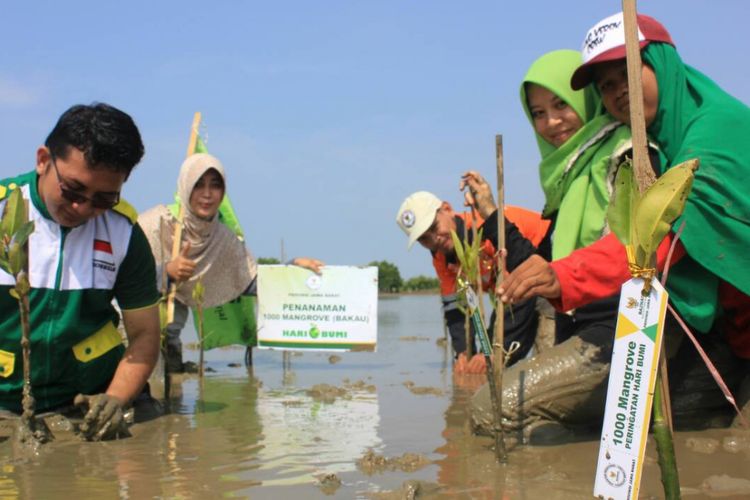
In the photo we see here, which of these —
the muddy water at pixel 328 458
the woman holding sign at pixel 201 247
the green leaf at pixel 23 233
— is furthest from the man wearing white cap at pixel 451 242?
the green leaf at pixel 23 233

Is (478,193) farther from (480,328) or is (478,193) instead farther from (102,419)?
(102,419)

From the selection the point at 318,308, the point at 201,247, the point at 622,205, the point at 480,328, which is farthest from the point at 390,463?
the point at 201,247

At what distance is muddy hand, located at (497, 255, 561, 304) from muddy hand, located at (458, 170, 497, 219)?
1.06 meters

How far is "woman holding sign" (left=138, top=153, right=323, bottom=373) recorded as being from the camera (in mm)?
6500

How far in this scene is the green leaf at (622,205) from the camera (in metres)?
1.96

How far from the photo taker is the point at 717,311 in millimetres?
3457

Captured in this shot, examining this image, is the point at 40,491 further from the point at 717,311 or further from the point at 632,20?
the point at 717,311

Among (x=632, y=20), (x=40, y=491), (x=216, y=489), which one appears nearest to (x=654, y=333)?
(x=632, y=20)

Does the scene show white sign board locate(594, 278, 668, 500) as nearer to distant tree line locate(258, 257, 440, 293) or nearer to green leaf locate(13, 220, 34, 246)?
green leaf locate(13, 220, 34, 246)

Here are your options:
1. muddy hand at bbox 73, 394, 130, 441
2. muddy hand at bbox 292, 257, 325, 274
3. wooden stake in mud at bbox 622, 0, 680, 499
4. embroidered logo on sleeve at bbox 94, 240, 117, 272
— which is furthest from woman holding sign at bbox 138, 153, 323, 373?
wooden stake in mud at bbox 622, 0, 680, 499

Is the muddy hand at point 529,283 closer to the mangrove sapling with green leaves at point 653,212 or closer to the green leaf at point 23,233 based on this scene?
the mangrove sapling with green leaves at point 653,212

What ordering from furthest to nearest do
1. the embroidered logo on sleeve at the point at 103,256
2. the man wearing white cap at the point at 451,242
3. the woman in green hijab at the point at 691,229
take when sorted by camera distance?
the man wearing white cap at the point at 451,242 < the embroidered logo on sleeve at the point at 103,256 < the woman in green hijab at the point at 691,229

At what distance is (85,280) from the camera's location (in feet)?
12.6

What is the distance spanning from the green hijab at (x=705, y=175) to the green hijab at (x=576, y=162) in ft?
1.12
